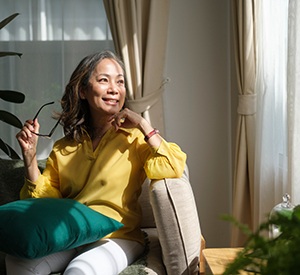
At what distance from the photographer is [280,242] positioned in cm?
68

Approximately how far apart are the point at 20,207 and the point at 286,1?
4.62 ft

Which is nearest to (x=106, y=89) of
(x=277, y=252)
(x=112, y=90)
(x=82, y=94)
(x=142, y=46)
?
(x=112, y=90)

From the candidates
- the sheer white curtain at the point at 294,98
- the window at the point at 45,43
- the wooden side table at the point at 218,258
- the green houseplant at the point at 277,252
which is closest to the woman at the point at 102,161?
the wooden side table at the point at 218,258

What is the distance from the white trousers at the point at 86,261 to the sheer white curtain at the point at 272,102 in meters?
0.80

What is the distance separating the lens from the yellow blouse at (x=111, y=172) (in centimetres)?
215

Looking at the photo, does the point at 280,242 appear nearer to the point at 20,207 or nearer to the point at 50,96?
the point at 20,207

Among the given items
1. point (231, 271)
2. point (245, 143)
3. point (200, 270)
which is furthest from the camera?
point (245, 143)

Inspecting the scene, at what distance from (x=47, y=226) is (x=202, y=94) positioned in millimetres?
1806

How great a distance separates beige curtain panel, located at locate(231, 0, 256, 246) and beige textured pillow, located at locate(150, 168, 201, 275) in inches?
38.5

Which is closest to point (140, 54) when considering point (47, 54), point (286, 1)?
point (47, 54)

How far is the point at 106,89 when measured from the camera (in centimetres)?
232

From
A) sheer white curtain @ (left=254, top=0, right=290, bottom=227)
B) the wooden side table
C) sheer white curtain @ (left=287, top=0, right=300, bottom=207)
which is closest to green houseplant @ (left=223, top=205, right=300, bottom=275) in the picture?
the wooden side table

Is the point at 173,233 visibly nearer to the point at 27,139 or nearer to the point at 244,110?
the point at 27,139

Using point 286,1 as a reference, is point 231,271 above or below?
below
